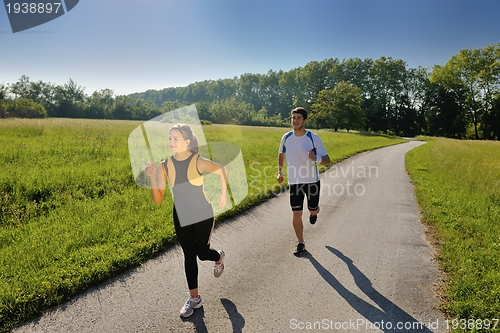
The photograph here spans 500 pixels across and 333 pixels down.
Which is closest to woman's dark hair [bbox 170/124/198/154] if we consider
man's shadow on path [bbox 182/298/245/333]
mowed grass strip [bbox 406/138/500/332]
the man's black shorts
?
man's shadow on path [bbox 182/298/245/333]

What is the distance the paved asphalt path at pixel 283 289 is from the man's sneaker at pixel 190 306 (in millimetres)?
63

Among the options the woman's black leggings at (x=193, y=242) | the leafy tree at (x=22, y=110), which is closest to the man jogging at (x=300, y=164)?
the woman's black leggings at (x=193, y=242)

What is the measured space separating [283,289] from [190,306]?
118 centimetres

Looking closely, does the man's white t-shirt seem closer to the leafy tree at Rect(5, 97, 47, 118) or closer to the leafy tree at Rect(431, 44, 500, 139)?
the leafy tree at Rect(5, 97, 47, 118)

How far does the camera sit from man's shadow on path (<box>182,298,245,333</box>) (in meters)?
2.66

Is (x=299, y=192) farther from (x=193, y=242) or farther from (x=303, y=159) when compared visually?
(x=193, y=242)

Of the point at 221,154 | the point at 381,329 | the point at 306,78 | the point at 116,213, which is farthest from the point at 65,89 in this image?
the point at 381,329

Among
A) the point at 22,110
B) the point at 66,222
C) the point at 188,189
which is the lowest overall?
the point at 66,222

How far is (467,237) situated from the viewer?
16.6 ft

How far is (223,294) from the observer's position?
10.6 ft

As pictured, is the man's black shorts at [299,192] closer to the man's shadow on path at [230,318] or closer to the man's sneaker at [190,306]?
the man's shadow on path at [230,318]

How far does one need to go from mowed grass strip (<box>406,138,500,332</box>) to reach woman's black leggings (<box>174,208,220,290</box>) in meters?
2.84

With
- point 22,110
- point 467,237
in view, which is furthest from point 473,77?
point 22,110

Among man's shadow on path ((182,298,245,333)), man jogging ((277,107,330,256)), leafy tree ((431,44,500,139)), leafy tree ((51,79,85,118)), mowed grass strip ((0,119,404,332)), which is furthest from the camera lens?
leafy tree ((51,79,85,118))
